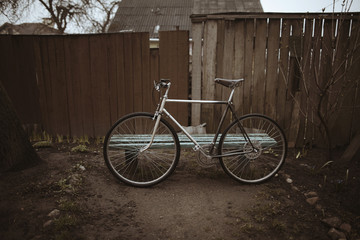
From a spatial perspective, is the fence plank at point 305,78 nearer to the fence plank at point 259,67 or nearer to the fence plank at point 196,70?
the fence plank at point 259,67

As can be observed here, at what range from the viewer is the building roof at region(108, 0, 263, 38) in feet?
60.9

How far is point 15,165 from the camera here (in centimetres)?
320

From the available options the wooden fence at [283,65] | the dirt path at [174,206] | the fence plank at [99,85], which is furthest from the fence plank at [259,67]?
the fence plank at [99,85]

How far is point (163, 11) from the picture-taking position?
20.5 meters

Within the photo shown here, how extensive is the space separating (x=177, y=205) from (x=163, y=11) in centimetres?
2008

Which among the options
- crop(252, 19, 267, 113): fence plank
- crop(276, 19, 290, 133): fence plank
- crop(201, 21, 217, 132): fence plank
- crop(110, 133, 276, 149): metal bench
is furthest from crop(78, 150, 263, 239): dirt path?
crop(276, 19, 290, 133): fence plank

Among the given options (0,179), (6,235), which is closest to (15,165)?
(0,179)

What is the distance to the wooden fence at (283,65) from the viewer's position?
4.38 meters

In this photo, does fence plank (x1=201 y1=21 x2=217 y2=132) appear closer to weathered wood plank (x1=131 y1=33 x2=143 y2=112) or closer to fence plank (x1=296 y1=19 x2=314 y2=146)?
weathered wood plank (x1=131 y1=33 x2=143 y2=112)

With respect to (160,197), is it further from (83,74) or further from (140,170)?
(83,74)

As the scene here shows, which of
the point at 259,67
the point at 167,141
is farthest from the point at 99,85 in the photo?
the point at 259,67

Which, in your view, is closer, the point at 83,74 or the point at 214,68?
the point at 214,68

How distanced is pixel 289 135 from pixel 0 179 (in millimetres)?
4558

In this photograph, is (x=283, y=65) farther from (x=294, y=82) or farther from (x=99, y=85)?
(x=99, y=85)
